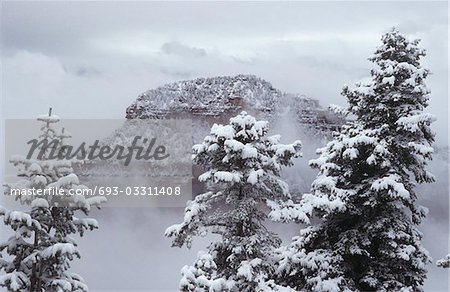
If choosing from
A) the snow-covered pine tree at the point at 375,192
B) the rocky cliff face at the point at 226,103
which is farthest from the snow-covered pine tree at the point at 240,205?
the rocky cliff face at the point at 226,103

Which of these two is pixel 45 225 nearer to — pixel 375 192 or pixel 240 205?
pixel 240 205

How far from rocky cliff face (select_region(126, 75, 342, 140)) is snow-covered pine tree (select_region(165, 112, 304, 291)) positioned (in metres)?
5.85

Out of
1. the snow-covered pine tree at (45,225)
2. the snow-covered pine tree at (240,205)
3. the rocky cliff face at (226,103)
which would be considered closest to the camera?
the snow-covered pine tree at (240,205)

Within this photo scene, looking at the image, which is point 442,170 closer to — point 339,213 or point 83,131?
point 339,213

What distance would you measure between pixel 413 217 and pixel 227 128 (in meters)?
4.53

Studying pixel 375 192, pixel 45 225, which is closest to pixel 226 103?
pixel 375 192

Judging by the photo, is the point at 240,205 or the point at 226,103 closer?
the point at 240,205

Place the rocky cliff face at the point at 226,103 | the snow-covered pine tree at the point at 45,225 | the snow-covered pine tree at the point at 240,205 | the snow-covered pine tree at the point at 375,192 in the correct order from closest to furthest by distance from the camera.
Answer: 1. the snow-covered pine tree at the point at 240,205
2. the snow-covered pine tree at the point at 45,225
3. the snow-covered pine tree at the point at 375,192
4. the rocky cliff face at the point at 226,103

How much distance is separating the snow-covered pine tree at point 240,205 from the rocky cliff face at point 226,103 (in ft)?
19.2

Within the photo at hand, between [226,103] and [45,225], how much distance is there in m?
7.74

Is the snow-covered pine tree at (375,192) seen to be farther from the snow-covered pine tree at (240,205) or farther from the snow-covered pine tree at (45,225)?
the snow-covered pine tree at (45,225)

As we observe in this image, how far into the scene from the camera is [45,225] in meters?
11.4

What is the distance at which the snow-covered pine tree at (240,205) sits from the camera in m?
10.5

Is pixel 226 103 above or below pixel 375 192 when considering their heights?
above
